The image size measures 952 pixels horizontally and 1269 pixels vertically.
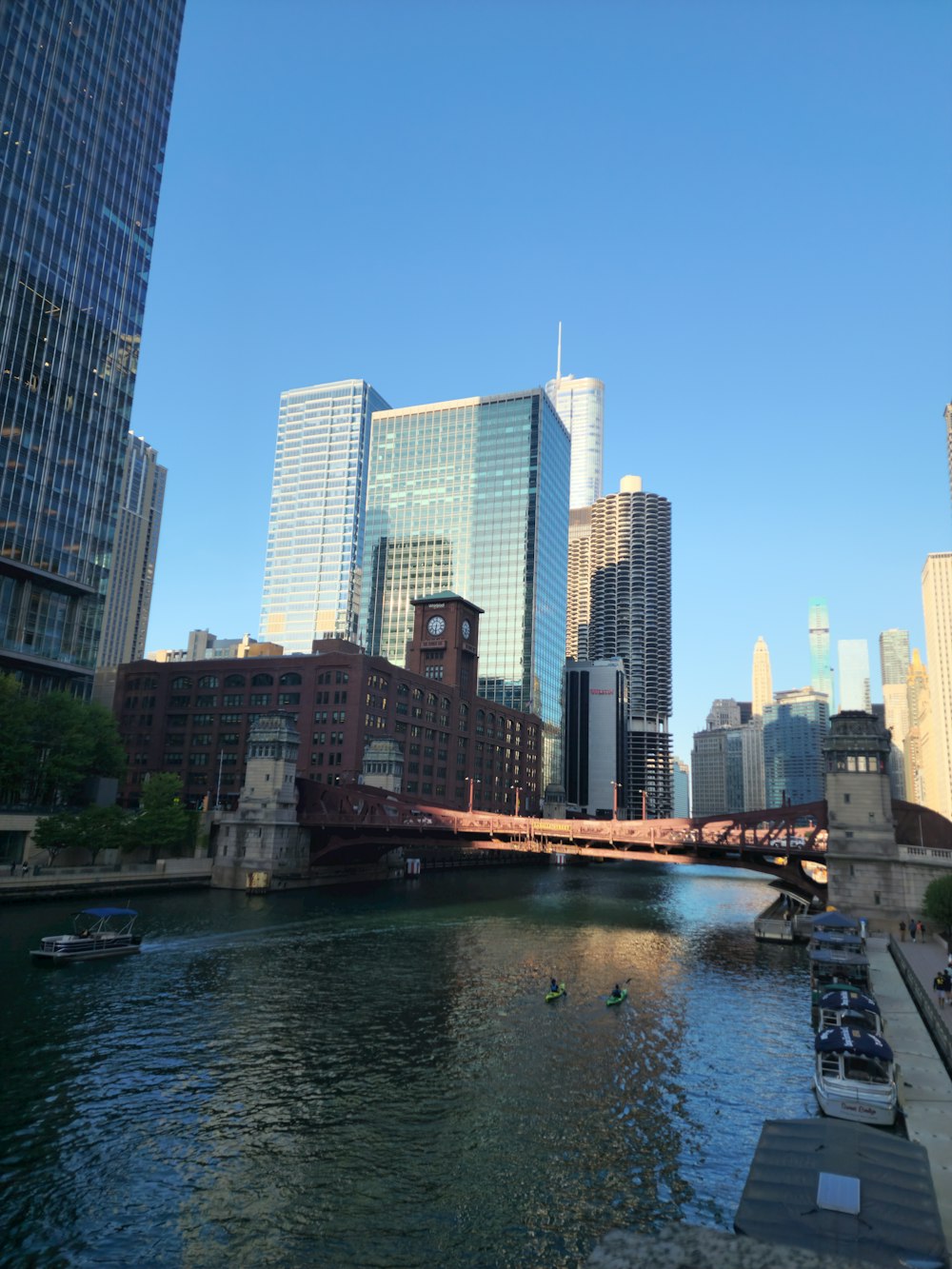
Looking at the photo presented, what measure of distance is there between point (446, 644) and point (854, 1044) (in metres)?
158

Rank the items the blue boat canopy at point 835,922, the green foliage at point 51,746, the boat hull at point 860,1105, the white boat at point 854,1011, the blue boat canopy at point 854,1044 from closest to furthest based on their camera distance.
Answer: the boat hull at point 860,1105 → the blue boat canopy at point 854,1044 → the white boat at point 854,1011 → the blue boat canopy at point 835,922 → the green foliage at point 51,746

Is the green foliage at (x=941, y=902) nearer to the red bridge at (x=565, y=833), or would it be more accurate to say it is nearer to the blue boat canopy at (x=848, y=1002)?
the red bridge at (x=565, y=833)

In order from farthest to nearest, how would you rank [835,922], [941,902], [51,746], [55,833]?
1. [51,746]
2. [55,833]
3. [835,922]
4. [941,902]

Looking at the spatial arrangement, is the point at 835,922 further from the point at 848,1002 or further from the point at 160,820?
the point at 160,820

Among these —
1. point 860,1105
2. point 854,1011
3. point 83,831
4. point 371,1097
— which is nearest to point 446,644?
point 83,831

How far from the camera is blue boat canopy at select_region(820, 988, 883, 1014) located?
1681 inches

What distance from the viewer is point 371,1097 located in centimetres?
3478

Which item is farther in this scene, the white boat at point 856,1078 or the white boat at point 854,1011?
the white boat at point 854,1011

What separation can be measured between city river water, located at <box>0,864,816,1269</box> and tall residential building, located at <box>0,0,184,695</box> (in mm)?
52949

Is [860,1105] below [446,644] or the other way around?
below

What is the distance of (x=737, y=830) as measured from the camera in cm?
9431

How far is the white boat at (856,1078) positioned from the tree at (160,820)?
79.4 metres

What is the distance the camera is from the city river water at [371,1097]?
2448 cm

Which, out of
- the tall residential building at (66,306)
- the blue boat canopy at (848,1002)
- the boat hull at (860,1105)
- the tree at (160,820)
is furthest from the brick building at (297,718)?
the boat hull at (860,1105)
